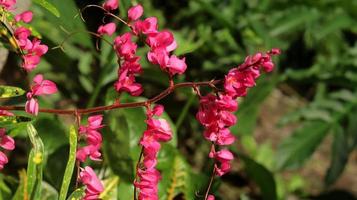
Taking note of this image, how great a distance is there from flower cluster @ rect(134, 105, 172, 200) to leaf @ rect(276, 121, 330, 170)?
1.46m

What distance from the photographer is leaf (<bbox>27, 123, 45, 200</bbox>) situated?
1397 millimetres

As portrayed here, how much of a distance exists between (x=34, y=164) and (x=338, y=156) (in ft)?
5.08

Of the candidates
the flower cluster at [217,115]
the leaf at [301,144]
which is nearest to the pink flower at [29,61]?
the flower cluster at [217,115]

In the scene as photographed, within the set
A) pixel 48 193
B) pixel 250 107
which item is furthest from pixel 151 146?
pixel 250 107

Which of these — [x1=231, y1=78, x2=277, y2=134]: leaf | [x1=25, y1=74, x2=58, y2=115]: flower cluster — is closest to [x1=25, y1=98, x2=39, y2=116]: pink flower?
[x1=25, y1=74, x2=58, y2=115]: flower cluster

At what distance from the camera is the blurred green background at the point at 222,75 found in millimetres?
1978

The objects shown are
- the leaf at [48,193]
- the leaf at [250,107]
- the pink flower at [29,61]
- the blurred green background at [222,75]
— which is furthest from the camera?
the leaf at [250,107]

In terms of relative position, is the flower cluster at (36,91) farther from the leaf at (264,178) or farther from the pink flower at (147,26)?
the leaf at (264,178)

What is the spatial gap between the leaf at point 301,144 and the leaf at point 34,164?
4.67 ft

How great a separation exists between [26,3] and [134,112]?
1.28 feet

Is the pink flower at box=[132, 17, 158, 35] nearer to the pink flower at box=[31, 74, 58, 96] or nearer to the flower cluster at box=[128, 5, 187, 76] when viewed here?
the flower cluster at box=[128, 5, 187, 76]

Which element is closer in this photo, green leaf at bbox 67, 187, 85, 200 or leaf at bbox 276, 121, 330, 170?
green leaf at bbox 67, 187, 85, 200

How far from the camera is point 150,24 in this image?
133 centimetres

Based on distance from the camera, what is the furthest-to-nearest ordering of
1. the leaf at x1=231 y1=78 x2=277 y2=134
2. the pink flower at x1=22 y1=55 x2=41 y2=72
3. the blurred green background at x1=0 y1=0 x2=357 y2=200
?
the leaf at x1=231 y1=78 x2=277 y2=134, the blurred green background at x1=0 y1=0 x2=357 y2=200, the pink flower at x1=22 y1=55 x2=41 y2=72
